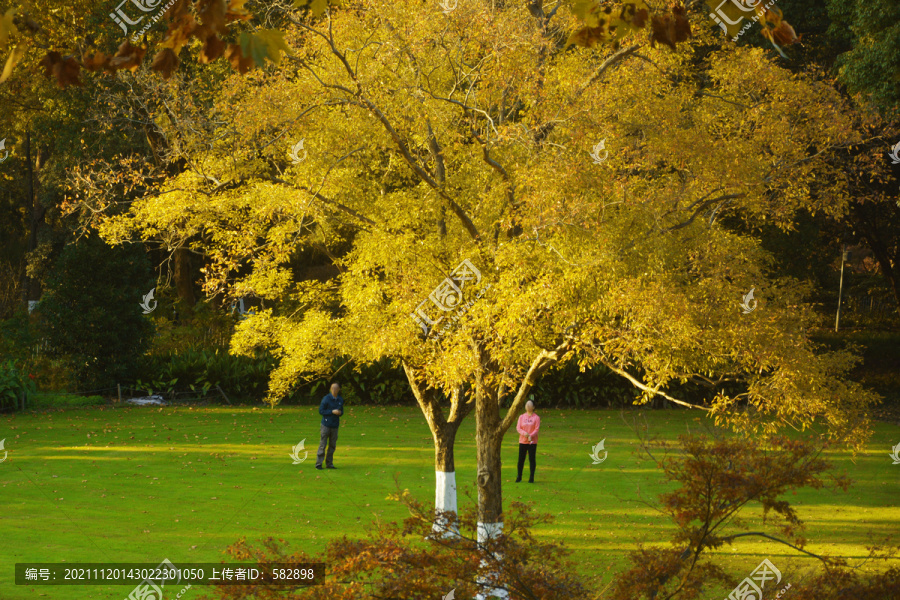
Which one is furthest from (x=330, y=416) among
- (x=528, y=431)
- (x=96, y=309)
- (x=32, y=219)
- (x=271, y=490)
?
(x=32, y=219)

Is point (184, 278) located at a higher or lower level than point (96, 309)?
higher

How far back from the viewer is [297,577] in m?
5.34

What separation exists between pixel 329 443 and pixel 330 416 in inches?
36.9

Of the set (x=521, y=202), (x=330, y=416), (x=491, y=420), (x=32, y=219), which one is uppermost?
(x=32, y=219)

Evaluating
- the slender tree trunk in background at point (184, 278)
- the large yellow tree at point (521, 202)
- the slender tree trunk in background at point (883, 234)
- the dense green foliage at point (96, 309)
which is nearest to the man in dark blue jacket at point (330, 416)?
the large yellow tree at point (521, 202)

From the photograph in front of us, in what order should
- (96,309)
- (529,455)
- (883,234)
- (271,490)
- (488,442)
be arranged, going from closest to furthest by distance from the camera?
(488,442) < (271,490) < (529,455) < (96,309) < (883,234)

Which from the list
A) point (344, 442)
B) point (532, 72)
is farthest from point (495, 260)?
point (344, 442)

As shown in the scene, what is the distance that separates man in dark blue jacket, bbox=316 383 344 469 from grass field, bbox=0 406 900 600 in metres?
0.44

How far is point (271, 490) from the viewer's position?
1436 cm

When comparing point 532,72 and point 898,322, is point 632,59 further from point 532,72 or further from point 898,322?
point 898,322

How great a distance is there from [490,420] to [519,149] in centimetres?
358
